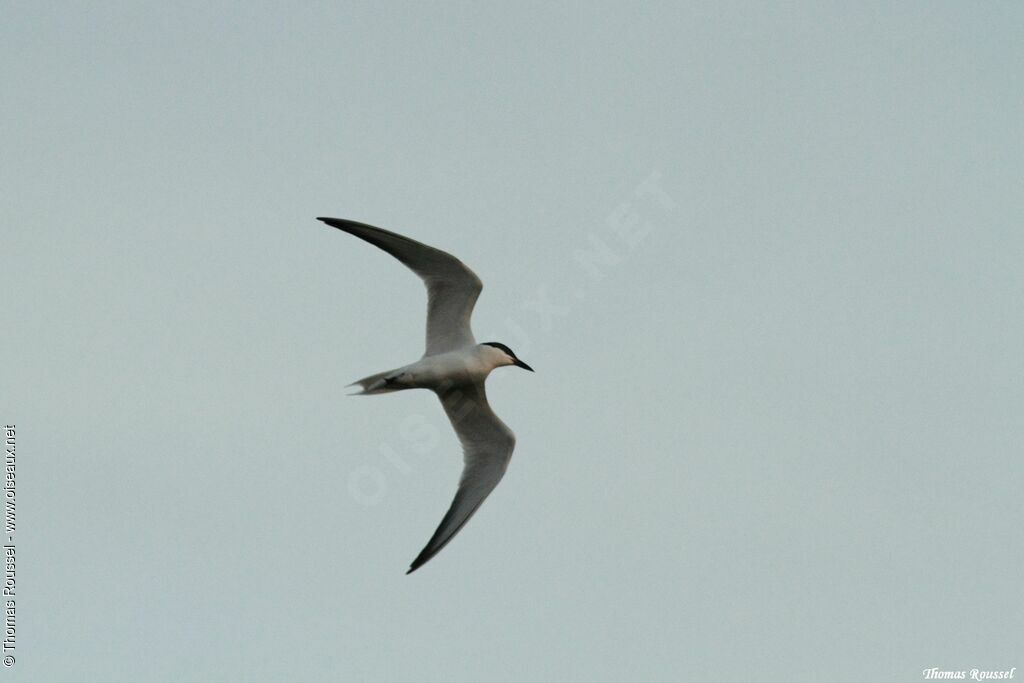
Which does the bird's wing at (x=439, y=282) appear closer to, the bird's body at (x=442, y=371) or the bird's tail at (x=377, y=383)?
the bird's body at (x=442, y=371)

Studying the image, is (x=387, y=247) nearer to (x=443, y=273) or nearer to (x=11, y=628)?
(x=443, y=273)

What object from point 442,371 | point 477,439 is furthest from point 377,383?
point 477,439

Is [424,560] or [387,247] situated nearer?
[424,560]

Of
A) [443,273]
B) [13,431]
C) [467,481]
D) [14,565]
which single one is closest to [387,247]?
[443,273]

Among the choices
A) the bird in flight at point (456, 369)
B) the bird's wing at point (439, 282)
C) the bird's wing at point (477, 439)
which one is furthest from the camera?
the bird's wing at point (477, 439)

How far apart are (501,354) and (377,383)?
176 centimetres

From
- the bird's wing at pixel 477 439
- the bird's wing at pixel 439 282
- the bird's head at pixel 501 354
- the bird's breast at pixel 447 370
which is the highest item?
the bird's wing at pixel 439 282

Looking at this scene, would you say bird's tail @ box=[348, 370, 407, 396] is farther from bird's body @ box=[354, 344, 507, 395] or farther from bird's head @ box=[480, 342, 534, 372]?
bird's head @ box=[480, 342, 534, 372]

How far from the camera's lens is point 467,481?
47.5ft

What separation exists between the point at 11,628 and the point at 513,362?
22.8 feet

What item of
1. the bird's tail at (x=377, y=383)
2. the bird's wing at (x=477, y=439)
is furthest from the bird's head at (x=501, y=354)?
the bird's tail at (x=377, y=383)

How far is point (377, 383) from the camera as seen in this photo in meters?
13.8

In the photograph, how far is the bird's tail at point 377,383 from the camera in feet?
45.3

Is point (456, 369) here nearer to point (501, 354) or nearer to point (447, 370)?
point (447, 370)
